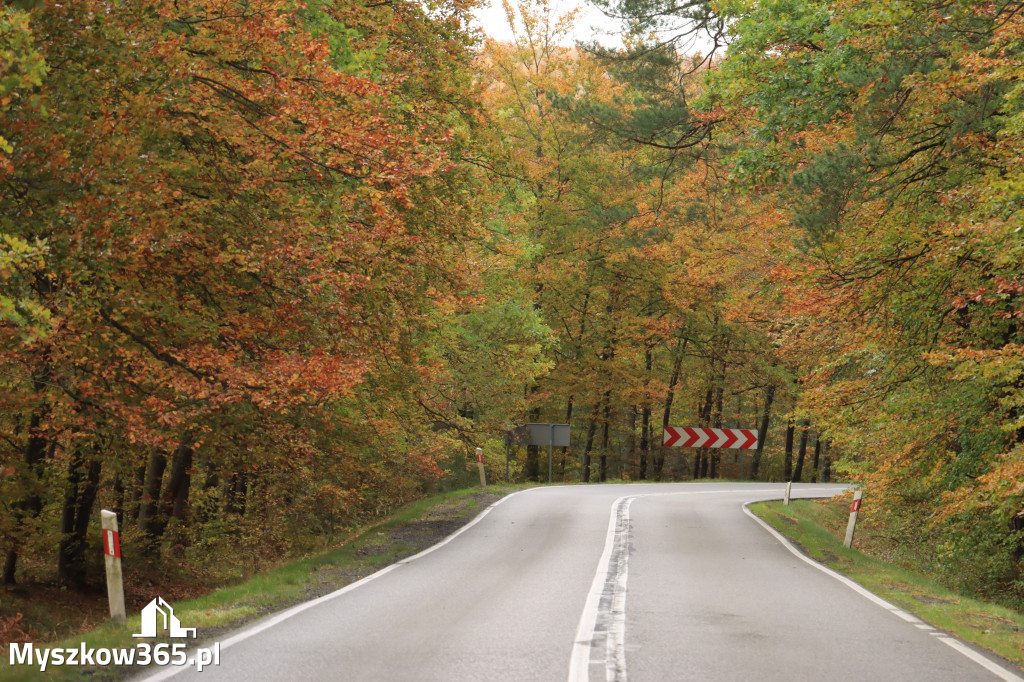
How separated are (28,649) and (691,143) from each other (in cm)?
1524

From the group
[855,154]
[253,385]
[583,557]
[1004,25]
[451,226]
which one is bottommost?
[583,557]

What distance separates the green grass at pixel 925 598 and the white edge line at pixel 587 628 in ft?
12.0

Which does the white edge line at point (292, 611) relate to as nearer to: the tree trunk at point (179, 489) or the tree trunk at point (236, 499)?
the tree trunk at point (179, 489)

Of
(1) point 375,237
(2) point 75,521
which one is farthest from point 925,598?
(2) point 75,521

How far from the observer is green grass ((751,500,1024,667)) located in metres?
8.78

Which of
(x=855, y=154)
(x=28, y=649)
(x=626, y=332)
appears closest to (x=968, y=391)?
(x=855, y=154)

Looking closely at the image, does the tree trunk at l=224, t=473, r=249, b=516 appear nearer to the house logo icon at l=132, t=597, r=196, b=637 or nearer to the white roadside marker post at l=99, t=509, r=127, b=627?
the white roadside marker post at l=99, t=509, r=127, b=627

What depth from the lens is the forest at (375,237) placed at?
923 cm

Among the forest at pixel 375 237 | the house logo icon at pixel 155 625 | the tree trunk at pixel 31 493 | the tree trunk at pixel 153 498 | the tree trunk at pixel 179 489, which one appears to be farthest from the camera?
the tree trunk at pixel 179 489

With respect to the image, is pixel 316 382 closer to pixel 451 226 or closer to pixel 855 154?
pixel 451 226

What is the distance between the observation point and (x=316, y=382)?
10.3 metres

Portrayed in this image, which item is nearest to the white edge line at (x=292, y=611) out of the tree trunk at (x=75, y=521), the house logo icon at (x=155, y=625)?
the house logo icon at (x=155, y=625)

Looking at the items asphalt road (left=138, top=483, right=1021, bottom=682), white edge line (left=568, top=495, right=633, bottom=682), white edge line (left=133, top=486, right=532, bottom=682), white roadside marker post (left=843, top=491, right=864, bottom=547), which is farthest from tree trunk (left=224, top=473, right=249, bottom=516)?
white roadside marker post (left=843, top=491, right=864, bottom=547)

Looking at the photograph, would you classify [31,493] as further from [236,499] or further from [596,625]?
[596,625]
